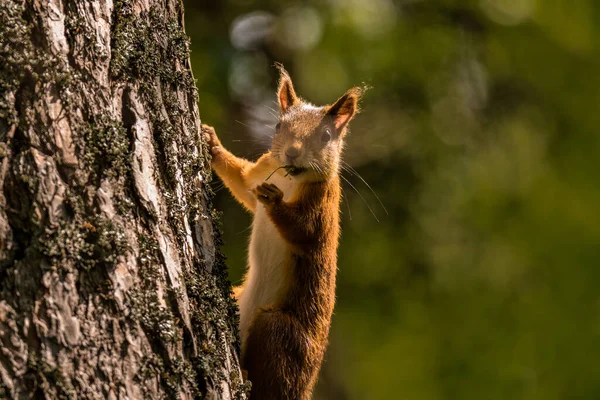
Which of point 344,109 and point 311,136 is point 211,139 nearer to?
point 311,136

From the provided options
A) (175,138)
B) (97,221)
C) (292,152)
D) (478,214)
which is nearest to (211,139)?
(292,152)

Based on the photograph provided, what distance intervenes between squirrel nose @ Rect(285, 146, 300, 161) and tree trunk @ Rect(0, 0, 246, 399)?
1.49 metres

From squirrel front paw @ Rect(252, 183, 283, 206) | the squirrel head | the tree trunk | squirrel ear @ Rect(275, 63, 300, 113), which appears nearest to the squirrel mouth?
the squirrel head

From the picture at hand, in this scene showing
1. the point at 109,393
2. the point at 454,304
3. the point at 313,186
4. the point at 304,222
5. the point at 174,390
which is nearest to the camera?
the point at 109,393

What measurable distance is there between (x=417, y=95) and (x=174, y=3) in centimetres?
545

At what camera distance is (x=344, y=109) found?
15.7 ft

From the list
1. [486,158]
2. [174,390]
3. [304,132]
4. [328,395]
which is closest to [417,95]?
[486,158]

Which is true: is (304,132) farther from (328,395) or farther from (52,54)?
(328,395)

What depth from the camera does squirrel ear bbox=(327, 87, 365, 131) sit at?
4688 mm

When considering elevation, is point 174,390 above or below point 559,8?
below

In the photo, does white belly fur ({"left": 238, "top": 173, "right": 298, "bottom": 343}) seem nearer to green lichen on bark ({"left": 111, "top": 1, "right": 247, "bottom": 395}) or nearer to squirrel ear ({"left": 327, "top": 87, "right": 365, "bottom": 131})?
squirrel ear ({"left": 327, "top": 87, "right": 365, "bottom": 131})

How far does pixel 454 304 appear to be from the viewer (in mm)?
8695

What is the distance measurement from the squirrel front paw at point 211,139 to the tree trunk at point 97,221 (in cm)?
146

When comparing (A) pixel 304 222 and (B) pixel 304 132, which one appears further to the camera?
(B) pixel 304 132
